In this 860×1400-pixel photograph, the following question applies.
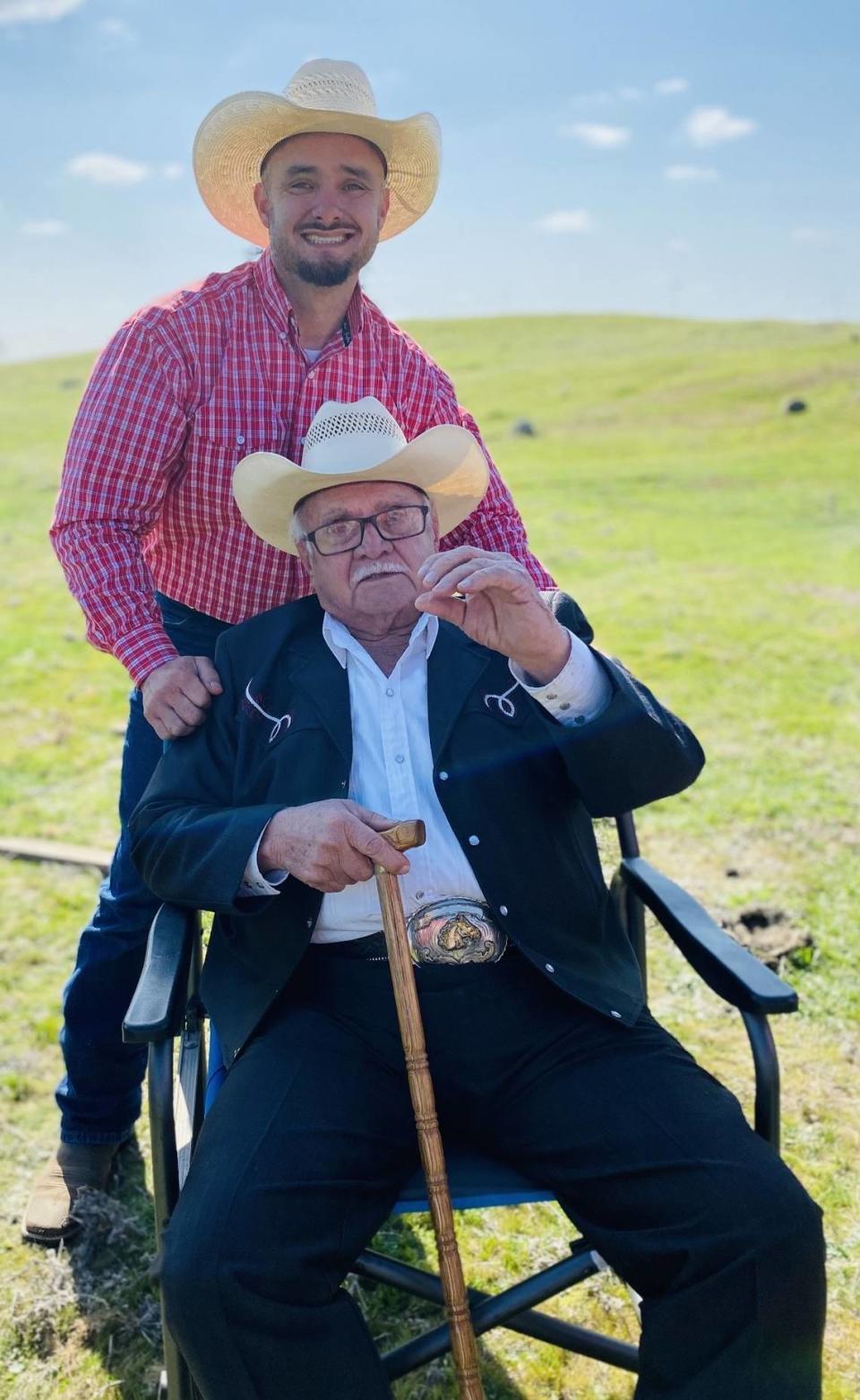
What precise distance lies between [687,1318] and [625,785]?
3.61 ft

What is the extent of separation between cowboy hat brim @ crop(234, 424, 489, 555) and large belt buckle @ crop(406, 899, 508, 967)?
3.63ft

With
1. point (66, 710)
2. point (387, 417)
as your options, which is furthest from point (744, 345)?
point (387, 417)

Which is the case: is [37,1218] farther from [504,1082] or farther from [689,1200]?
[689,1200]

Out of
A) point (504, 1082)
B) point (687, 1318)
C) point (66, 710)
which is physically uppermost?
point (504, 1082)

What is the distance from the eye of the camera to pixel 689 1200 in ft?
7.34

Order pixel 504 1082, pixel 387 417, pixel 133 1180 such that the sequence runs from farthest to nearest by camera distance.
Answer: pixel 133 1180
pixel 387 417
pixel 504 1082

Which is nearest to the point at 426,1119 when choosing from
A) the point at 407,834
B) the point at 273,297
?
the point at 407,834

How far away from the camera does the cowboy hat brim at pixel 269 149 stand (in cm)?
327

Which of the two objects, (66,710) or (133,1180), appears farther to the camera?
(66,710)

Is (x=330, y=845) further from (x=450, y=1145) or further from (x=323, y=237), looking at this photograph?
(x=323, y=237)

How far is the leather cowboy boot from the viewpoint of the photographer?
3379mm

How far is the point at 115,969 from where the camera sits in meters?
3.47

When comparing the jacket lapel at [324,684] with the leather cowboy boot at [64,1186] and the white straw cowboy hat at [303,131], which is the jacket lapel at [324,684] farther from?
the leather cowboy boot at [64,1186]

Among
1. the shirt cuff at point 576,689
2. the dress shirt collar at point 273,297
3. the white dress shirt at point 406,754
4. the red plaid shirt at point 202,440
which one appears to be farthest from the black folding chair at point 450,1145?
the dress shirt collar at point 273,297
